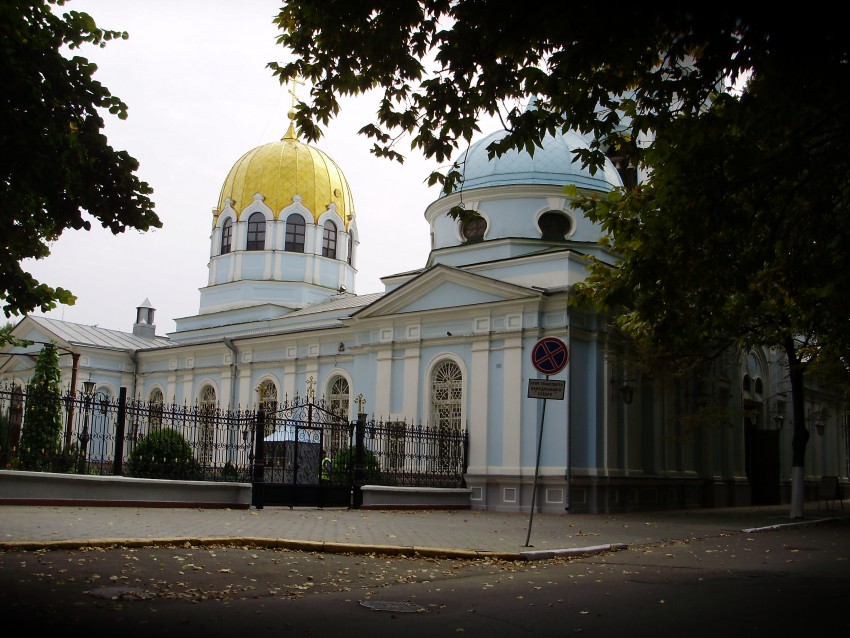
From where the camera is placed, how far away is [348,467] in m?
19.1

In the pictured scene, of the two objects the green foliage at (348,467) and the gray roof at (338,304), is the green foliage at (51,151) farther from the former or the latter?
the gray roof at (338,304)

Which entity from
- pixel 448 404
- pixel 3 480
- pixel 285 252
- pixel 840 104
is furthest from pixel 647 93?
pixel 285 252

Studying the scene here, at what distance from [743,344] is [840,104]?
39.9 ft

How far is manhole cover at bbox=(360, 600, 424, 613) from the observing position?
6.73 m

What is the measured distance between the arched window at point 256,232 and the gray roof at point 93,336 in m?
6.45

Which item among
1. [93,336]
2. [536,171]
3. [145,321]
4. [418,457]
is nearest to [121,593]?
[418,457]

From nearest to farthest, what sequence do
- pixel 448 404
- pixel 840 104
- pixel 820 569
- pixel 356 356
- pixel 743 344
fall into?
pixel 840 104 → pixel 820 569 → pixel 743 344 → pixel 448 404 → pixel 356 356

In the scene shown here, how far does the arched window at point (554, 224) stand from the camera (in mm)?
25422

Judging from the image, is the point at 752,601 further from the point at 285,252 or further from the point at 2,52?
the point at 285,252

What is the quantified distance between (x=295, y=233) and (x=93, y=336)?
33.2 feet

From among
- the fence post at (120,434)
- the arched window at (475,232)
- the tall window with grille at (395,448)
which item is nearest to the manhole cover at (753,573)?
the fence post at (120,434)

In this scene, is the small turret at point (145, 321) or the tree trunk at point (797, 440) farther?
the small turret at point (145, 321)

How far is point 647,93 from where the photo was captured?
369 inches

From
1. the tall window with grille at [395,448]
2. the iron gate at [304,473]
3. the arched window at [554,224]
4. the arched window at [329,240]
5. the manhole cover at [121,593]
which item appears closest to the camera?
the manhole cover at [121,593]
